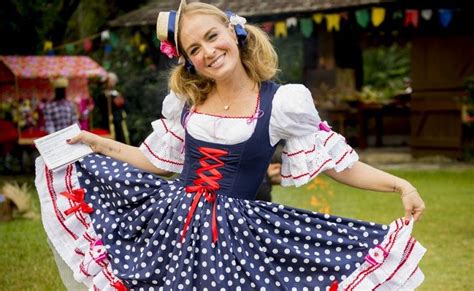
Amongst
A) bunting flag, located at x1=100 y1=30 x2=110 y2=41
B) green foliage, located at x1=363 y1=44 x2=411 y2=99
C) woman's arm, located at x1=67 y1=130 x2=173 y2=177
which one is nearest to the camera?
woman's arm, located at x1=67 y1=130 x2=173 y2=177

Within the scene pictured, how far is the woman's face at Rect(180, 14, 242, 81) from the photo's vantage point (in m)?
3.03

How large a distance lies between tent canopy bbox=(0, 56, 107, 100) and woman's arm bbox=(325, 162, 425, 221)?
32.5 ft

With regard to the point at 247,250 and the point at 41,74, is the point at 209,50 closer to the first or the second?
the point at 247,250

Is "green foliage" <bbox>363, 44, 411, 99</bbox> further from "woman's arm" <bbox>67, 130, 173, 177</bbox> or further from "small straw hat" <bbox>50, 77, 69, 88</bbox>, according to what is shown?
"woman's arm" <bbox>67, 130, 173, 177</bbox>

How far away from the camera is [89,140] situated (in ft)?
11.4

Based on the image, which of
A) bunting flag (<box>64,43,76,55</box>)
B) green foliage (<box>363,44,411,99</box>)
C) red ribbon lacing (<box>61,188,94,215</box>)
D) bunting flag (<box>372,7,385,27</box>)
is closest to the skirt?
red ribbon lacing (<box>61,188,94,215</box>)

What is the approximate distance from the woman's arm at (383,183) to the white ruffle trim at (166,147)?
22.2 inches

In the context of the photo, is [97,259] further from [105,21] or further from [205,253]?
[105,21]

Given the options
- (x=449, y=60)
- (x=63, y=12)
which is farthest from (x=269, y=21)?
(x=63, y=12)

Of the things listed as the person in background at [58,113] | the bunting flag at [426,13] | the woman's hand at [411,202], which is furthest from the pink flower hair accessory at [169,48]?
the bunting flag at [426,13]

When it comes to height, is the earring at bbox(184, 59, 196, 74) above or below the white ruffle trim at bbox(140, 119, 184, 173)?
above

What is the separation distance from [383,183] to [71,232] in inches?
45.8

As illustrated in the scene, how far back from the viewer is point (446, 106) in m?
12.8

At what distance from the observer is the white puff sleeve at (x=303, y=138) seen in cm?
303
